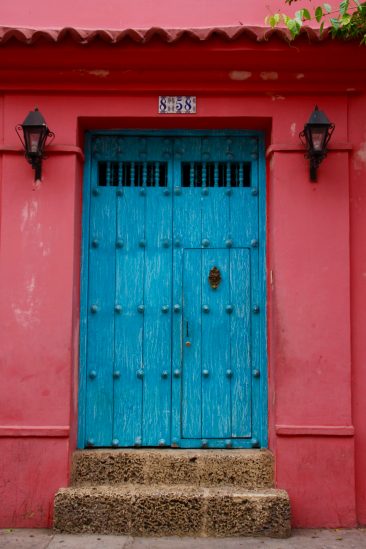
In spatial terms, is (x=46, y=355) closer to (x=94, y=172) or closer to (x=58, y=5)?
(x=94, y=172)

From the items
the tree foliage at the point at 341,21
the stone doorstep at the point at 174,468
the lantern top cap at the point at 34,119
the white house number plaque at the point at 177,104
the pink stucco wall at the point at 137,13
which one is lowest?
the stone doorstep at the point at 174,468

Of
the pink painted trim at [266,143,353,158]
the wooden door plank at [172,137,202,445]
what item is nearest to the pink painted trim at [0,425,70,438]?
the wooden door plank at [172,137,202,445]

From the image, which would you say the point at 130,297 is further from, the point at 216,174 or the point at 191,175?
the point at 216,174

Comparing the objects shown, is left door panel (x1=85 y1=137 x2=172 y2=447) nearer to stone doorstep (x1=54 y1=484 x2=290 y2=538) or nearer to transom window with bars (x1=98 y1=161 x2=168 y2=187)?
transom window with bars (x1=98 y1=161 x2=168 y2=187)

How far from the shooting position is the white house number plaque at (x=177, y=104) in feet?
15.5

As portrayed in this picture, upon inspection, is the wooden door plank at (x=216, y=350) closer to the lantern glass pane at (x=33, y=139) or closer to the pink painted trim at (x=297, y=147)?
the pink painted trim at (x=297, y=147)

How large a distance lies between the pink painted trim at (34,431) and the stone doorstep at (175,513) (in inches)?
17.3

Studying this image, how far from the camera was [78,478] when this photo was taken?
4.52 metres

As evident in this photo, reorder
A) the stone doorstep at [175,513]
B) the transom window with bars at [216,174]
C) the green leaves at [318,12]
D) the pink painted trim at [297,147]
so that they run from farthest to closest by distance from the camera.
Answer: the transom window with bars at [216,174] < the pink painted trim at [297,147] < the stone doorstep at [175,513] < the green leaves at [318,12]

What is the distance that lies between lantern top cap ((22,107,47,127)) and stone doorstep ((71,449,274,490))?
2.47 m

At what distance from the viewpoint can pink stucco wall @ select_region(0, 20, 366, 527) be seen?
4.41 m

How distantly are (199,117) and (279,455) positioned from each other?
263 cm

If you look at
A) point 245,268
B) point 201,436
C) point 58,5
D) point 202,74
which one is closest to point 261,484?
point 201,436

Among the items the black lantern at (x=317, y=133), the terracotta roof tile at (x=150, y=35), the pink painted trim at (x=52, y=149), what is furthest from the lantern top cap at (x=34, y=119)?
the black lantern at (x=317, y=133)
